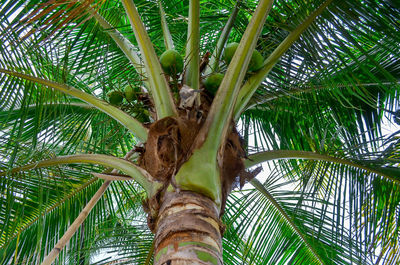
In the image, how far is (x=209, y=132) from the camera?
2094 millimetres

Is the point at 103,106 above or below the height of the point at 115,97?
below

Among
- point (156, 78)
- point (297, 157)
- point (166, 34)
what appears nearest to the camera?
point (156, 78)

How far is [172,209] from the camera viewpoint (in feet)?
6.09

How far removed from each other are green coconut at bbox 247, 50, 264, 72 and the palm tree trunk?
89cm

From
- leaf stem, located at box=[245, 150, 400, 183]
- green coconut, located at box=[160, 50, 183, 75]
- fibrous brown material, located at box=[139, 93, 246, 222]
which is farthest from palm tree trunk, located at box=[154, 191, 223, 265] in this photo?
green coconut, located at box=[160, 50, 183, 75]

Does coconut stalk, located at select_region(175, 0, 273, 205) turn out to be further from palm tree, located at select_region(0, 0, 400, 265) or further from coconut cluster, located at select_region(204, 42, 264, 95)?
coconut cluster, located at select_region(204, 42, 264, 95)

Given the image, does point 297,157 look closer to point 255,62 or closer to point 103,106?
point 255,62

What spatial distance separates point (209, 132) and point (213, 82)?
0.52m

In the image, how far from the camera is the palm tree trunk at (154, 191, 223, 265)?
64.2 inches

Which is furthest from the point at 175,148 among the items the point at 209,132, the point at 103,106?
the point at 103,106

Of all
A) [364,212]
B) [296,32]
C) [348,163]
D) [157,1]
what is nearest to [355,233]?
[364,212]

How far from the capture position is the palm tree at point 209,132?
206 centimetres

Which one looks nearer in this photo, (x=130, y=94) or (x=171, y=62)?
(x=171, y=62)

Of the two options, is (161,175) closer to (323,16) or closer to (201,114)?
(201,114)
